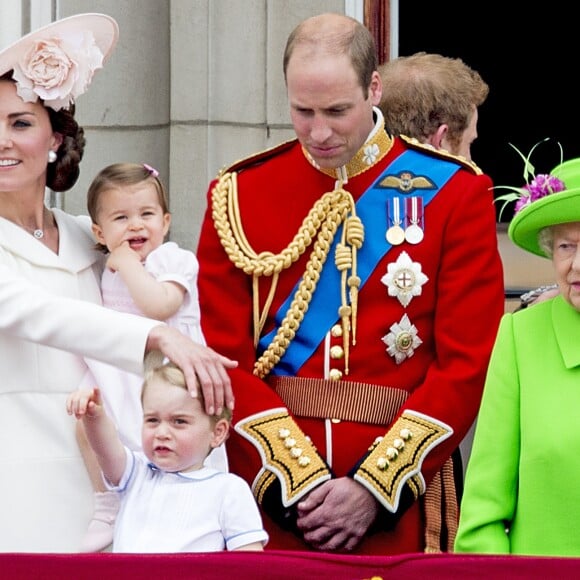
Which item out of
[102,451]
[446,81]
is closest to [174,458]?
[102,451]

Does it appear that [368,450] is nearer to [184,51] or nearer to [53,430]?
[53,430]

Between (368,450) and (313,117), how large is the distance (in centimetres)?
74

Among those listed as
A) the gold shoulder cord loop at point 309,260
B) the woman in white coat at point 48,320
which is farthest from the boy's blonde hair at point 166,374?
the gold shoulder cord loop at point 309,260

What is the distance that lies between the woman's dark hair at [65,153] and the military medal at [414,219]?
79 cm

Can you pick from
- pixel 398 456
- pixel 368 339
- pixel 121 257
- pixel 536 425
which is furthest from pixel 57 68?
pixel 536 425

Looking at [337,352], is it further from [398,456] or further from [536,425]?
[536,425]

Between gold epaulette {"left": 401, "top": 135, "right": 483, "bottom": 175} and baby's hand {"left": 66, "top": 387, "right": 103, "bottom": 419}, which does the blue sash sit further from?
baby's hand {"left": 66, "top": 387, "right": 103, "bottom": 419}

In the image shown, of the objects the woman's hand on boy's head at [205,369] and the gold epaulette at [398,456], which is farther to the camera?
the gold epaulette at [398,456]

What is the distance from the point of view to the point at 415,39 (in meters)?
8.12

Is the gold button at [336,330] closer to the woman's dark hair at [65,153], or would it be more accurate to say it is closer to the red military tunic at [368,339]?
the red military tunic at [368,339]

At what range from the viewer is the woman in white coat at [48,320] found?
3.83 m

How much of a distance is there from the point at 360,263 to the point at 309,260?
0.39 ft

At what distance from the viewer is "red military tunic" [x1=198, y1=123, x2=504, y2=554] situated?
3.92 m

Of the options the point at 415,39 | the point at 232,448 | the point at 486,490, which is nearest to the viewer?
the point at 486,490
